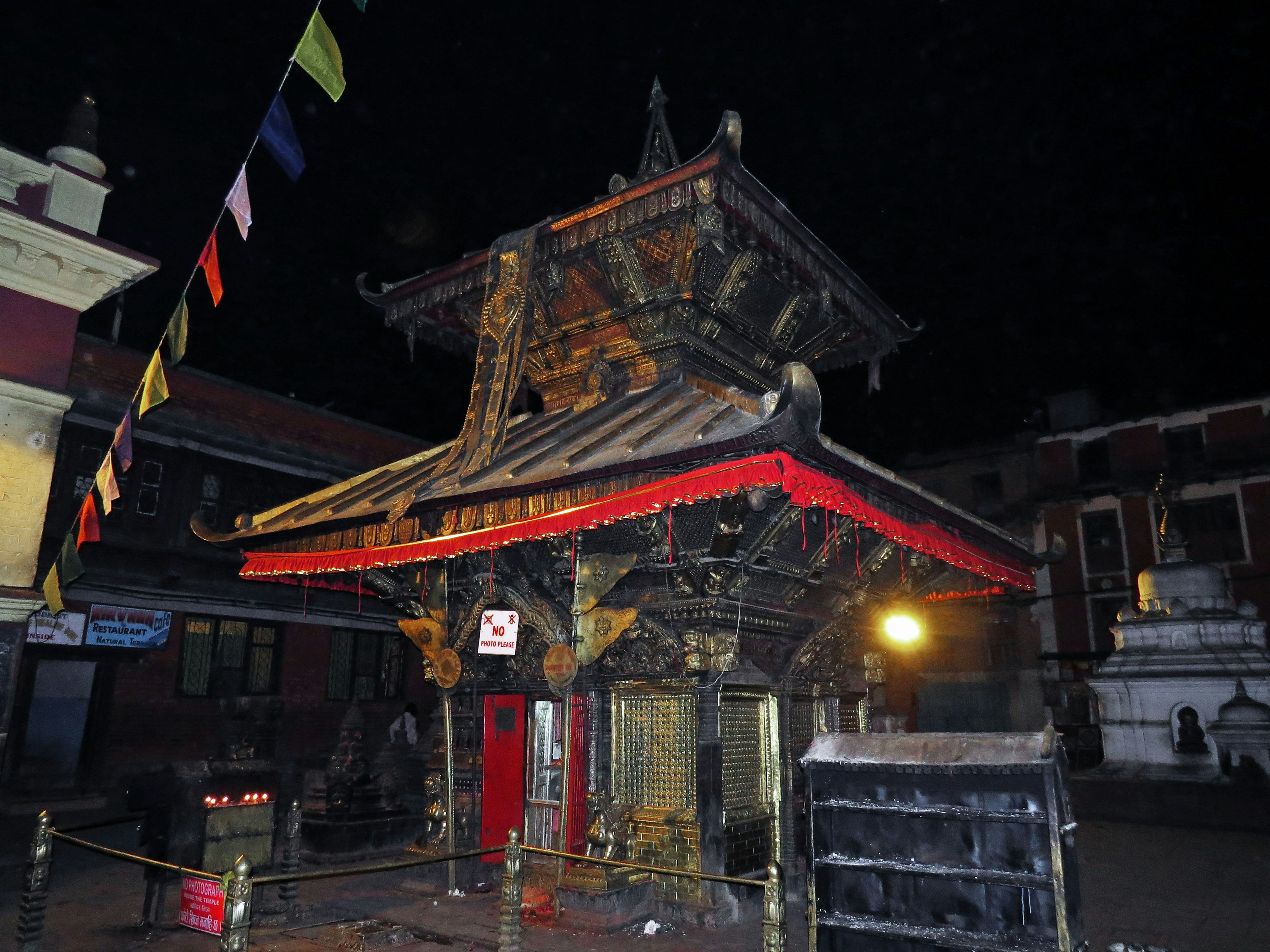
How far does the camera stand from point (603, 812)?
25.4ft

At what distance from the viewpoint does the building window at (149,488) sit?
52.9ft

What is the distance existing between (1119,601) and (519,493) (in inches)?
1214

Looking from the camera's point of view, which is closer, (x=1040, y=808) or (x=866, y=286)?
(x=1040, y=808)

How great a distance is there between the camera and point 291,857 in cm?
816

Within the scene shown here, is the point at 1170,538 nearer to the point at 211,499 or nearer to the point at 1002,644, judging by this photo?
the point at 1002,644

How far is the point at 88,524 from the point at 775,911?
8828 mm

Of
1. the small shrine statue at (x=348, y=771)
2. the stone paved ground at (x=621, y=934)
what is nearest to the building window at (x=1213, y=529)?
the stone paved ground at (x=621, y=934)

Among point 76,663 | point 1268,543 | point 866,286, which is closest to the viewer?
point 866,286

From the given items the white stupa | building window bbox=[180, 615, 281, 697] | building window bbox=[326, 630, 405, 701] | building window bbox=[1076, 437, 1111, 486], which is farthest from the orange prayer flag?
building window bbox=[1076, 437, 1111, 486]

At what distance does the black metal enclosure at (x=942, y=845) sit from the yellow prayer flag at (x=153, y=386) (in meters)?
7.08

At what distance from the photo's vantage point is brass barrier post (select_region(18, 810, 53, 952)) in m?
6.46

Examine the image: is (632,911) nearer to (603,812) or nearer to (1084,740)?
(603,812)

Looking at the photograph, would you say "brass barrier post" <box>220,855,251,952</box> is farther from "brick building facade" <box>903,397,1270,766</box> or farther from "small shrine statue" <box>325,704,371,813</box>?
"brick building facade" <box>903,397,1270,766</box>

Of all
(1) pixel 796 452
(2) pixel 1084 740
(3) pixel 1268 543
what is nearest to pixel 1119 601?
(3) pixel 1268 543
